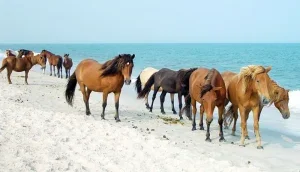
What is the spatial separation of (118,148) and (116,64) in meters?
3.39

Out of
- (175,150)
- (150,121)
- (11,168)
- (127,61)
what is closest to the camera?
(11,168)

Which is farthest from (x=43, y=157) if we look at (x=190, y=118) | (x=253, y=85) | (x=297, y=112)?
(x=297, y=112)

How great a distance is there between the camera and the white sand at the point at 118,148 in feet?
18.3

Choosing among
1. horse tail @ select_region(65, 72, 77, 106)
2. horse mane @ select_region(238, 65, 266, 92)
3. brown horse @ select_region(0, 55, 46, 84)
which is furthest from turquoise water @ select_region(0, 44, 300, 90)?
horse mane @ select_region(238, 65, 266, 92)

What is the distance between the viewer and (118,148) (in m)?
6.61

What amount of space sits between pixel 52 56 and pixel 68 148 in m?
21.5

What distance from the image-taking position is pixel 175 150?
6.83m

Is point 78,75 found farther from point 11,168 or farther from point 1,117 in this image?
point 11,168

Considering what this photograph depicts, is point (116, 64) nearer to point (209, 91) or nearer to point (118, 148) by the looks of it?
point (209, 91)

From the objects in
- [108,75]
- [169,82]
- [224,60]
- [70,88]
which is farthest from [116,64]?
[224,60]

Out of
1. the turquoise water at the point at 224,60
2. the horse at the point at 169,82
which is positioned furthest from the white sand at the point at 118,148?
the turquoise water at the point at 224,60

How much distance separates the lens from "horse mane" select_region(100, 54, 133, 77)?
9305 mm

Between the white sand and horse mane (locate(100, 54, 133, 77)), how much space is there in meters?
1.50

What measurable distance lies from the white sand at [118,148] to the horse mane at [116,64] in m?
1.50
